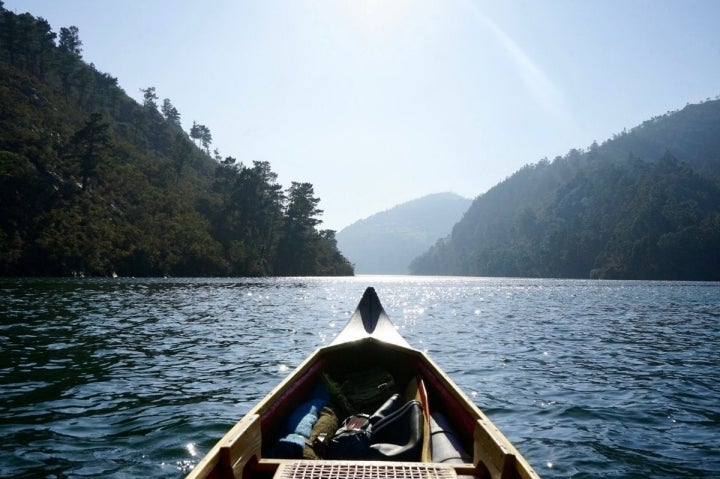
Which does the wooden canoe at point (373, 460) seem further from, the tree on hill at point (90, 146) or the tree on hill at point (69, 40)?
the tree on hill at point (69, 40)

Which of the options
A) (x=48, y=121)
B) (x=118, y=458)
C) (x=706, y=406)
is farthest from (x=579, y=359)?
(x=48, y=121)

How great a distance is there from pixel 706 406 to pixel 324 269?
138 metres

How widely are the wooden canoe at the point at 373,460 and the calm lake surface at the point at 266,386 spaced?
171cm

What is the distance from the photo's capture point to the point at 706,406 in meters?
11.1

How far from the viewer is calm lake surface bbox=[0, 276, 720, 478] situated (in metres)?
7.68

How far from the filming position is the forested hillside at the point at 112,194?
70.2 m

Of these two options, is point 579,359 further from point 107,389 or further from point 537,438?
point 107,389

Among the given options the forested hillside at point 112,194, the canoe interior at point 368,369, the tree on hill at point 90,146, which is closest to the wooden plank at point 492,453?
the canoe interior at point 368,369

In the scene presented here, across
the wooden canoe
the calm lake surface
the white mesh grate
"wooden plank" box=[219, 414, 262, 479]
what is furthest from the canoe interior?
the calm lake surface

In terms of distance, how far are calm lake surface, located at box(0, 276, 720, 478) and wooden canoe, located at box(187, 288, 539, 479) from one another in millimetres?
1711

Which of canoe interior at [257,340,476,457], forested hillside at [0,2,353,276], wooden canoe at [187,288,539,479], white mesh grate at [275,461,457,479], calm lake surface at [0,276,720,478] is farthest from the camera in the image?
forested hillside at [0,2,353,276]

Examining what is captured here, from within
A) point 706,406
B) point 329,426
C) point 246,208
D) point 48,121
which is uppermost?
point 48,121

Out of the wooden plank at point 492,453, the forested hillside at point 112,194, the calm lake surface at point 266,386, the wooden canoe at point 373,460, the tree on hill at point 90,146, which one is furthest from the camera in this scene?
the tree on hill at point 90,146

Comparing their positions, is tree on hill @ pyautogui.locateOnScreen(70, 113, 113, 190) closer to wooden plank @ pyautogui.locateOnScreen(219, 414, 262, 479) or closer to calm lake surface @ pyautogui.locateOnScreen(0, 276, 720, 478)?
calm lake surface @ pyautogui.locateOnScreen(0, 276, 720, 478)
